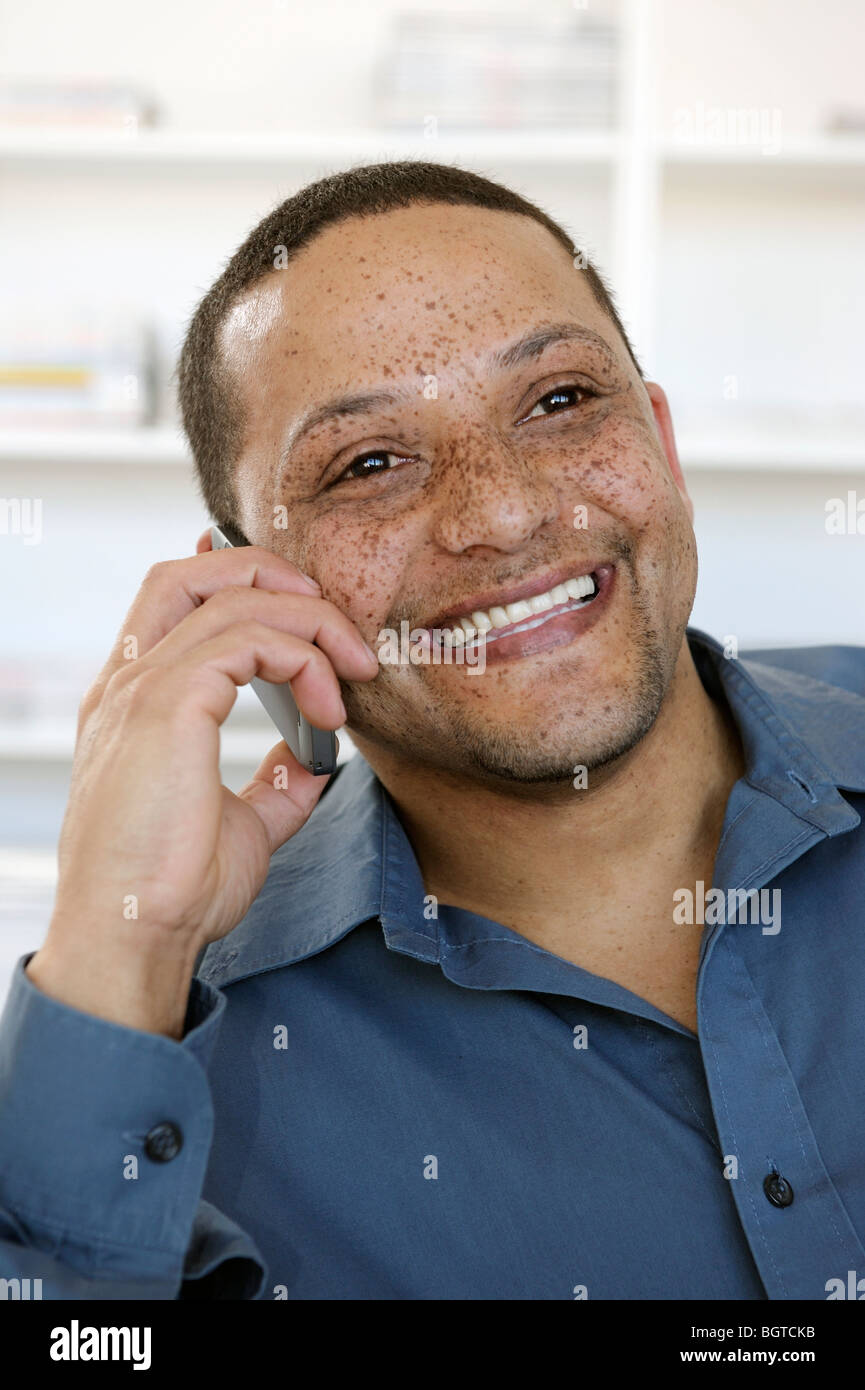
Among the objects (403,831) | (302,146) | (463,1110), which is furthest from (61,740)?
(463,1110)

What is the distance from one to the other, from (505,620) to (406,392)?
21 cm

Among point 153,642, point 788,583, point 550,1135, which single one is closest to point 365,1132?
point 550,1135

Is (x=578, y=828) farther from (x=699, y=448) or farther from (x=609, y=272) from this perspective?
(x=609, y=272)

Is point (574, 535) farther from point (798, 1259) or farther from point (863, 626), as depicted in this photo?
point (863, 626)

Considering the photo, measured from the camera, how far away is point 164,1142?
0.85 metres

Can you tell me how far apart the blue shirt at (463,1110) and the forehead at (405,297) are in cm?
44

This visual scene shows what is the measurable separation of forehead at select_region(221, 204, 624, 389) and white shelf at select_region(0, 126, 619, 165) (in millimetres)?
1267

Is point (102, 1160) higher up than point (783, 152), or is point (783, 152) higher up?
point (783, 152)

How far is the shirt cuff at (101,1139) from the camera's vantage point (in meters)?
0.83

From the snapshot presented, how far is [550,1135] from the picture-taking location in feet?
3.21

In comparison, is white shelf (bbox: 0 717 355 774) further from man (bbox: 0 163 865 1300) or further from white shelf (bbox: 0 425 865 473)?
man (bbox: 0 163 865 1300)

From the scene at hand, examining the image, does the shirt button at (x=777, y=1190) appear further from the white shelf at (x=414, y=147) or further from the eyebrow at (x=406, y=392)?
the white shelf at (x=414, y=147)

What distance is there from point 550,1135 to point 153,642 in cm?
50

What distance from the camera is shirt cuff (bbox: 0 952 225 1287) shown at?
83 centimetres
